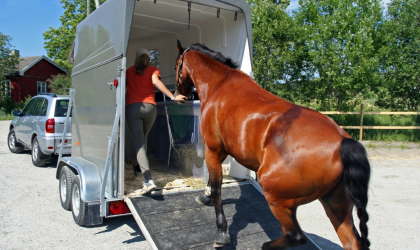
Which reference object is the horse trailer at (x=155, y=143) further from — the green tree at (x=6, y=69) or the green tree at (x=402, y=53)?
the green tree at (x=6, y=69)

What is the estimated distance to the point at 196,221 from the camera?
3.44m

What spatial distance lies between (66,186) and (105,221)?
2.61ft

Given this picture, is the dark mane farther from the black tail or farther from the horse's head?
the black tail

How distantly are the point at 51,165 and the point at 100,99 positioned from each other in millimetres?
5562

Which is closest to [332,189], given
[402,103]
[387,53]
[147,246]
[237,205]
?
[237,205]

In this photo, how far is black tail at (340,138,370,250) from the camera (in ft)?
7.16

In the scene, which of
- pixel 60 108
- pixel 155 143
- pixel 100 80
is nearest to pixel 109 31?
pixel 100 80

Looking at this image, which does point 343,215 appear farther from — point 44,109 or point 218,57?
point 44,109

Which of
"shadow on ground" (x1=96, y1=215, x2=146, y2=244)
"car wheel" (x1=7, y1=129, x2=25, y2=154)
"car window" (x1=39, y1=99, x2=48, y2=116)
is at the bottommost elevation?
"shadow on ground" (x1=96, y1=215, x2=146, y2=244)

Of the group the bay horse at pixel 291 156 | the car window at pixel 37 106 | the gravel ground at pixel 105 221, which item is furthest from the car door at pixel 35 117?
the bay horse at pixel 291 156

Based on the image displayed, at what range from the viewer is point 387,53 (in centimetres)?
1341

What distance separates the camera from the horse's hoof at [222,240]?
3.02 m

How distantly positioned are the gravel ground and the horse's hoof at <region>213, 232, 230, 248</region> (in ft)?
3.57

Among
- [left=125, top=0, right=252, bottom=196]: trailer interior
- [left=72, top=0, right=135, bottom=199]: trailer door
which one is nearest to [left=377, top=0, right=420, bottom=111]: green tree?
[left=125, top=0, right=252, bottom=196]: trailer interior
